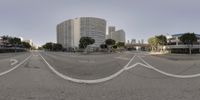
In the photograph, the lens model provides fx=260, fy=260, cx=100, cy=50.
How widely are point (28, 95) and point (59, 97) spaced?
0.87 m

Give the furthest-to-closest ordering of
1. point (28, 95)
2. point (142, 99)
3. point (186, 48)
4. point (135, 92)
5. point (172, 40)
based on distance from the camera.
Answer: point (172, 40) → point (186, 48) → point (135, 92) → point (28, 95) → point (142, 99)

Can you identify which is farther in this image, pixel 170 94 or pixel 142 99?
pixel 170 94

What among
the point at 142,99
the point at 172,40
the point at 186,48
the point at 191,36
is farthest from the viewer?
the point at 172,40

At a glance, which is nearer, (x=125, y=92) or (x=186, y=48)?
(x=125, y=92)

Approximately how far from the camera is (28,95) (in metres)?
6.62

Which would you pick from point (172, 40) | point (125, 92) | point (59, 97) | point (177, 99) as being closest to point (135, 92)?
point (125, 92)

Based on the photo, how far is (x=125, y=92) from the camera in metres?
7.10

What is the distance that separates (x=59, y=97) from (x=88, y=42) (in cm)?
13159

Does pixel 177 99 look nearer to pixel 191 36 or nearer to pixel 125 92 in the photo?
pixel 125 92

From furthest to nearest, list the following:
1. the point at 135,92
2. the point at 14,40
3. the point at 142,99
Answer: the point at 14,40 → the point at 135,92 → the point at 142,99

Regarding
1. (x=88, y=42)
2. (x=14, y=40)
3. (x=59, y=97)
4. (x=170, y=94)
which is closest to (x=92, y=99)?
(x=59, y=97)

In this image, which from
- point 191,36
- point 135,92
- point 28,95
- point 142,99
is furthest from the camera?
point 191,36

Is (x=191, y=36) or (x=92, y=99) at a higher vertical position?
(x=191, y=36)

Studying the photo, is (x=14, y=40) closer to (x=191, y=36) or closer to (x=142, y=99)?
(x=191, y=36)
